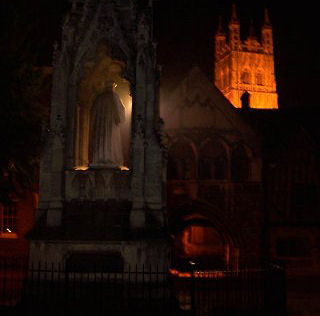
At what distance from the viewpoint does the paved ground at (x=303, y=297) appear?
523 inches

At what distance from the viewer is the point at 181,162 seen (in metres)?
22.5

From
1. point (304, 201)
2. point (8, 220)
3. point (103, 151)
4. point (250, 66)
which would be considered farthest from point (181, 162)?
point (250, 66)

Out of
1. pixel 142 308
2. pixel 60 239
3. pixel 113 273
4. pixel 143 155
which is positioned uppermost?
pixel 143 155

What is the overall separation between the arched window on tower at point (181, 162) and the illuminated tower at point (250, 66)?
4085 centimetres

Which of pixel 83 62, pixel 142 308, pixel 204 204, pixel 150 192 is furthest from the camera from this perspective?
pixel 204 204

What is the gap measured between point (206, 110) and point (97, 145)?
11.0 meters

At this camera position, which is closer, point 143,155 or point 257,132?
point 143,155

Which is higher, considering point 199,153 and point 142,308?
point 199,153

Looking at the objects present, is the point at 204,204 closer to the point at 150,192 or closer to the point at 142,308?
the point at 150,192

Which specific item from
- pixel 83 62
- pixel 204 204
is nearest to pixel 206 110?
pixel 204 204

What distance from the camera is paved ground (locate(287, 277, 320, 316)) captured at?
523 inches

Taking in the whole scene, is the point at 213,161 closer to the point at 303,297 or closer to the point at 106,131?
the point at 303,297

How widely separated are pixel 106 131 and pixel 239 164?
37.5 ft

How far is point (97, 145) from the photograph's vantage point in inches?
511
